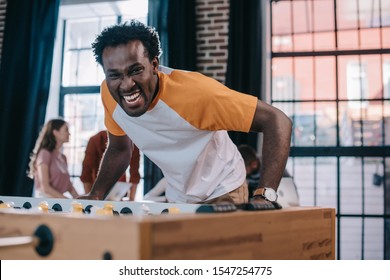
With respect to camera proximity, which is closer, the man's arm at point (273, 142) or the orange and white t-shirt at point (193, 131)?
the man's arm at point (273, 142)

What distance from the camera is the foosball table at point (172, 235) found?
858 millimetres

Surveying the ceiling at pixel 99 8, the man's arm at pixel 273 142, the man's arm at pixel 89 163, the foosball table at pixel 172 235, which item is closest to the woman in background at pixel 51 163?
the man's arm at pixel 89 163

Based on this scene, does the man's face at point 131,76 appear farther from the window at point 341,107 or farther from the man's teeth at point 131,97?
the window at point 341,107

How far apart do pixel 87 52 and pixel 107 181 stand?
11.7ft

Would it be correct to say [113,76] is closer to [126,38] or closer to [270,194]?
[126,38]

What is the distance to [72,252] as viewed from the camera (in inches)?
37.9

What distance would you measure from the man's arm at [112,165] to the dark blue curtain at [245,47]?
2.31 meters

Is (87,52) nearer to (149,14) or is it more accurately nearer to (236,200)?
(149,14)

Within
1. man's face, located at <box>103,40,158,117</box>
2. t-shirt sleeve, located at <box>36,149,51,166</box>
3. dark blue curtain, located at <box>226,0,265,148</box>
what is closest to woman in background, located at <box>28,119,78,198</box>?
t-shirt sleeve, located at <box>36,149,51,166</box>

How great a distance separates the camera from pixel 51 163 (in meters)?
4.10

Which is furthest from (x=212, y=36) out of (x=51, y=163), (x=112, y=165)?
(x=112, y=165)

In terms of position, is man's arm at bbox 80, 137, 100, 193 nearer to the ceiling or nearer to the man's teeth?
the ceiling

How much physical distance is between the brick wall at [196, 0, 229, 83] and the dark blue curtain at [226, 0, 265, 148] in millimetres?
95

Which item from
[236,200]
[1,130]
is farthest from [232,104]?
[1,130]
